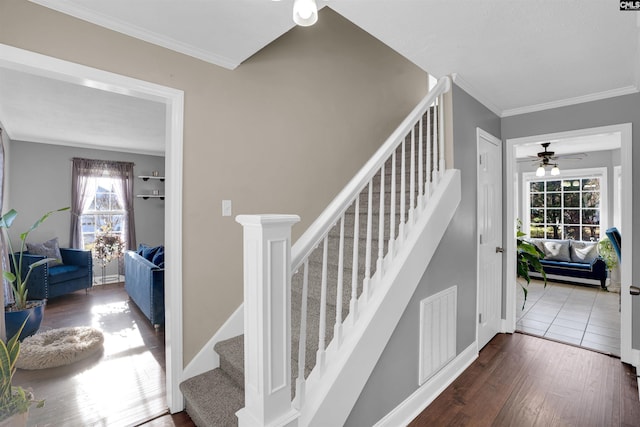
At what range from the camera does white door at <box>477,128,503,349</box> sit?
9.31 ft

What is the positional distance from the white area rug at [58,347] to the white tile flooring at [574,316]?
4.57m

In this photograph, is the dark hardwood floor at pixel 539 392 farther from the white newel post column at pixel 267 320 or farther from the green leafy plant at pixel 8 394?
the green leafy plant at pixel 8 394

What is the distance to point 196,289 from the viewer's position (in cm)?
201

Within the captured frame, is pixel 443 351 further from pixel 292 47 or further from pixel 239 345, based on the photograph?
A: pixel 292 47

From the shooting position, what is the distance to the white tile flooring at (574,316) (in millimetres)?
3135

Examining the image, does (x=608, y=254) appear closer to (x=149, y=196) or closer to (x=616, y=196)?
(x=616, y=196)

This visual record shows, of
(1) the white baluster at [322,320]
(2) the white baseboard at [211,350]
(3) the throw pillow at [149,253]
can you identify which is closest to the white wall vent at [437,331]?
(1) the white baluster at [322,320]

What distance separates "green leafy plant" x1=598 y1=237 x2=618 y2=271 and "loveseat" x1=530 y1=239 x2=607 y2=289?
0.07 metres

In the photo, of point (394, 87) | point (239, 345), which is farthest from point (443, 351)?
point (394, 87)

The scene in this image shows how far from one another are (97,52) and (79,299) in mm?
4568

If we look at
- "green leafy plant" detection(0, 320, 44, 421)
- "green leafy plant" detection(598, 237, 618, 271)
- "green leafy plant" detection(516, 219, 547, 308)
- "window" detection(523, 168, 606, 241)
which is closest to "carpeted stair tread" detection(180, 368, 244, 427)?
"green leafy plant" detection(0, 320, 44, 421)

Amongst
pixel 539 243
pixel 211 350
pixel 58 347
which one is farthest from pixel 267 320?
pixel 539 243

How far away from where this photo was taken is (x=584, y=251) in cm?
545

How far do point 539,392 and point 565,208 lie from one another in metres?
5.41
